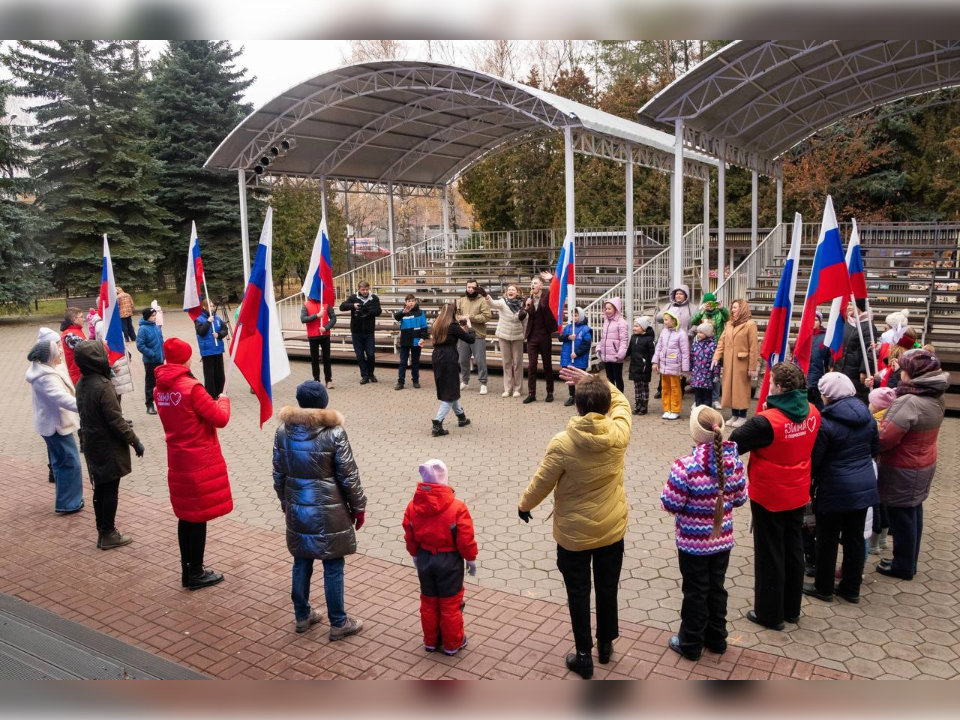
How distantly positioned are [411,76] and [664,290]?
7.52 m

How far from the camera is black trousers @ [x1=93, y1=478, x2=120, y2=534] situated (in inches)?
258

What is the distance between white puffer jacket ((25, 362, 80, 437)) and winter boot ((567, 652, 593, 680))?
17.8ft

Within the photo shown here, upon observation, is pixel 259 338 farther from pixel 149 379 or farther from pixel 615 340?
pixel 149 379

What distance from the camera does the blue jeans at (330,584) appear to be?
Answer: 4906 mm

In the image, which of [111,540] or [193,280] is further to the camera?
[193,280]

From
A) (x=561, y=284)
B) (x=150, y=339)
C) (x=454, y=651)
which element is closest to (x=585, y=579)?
(x=454, y=651)

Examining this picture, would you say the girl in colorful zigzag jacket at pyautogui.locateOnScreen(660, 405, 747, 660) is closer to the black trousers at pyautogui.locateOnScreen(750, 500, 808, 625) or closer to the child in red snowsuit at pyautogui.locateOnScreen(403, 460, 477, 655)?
the black trousers at pyautogui.locateOnScreen(750, 500, 808, 625)

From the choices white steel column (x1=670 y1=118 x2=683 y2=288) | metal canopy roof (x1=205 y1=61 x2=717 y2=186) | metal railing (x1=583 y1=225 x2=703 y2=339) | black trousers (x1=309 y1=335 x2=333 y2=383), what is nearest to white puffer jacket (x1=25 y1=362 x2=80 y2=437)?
black trousers (x1=309 y1=335 x2=333 y2=383)

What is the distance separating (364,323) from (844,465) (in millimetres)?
10271

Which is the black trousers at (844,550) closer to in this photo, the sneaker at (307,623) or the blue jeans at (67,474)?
the sneaker at (307,623)

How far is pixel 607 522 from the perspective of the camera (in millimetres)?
4406

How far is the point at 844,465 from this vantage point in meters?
5.06
